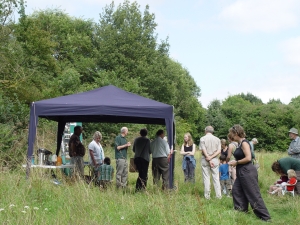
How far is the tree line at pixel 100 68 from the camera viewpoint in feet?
64.5

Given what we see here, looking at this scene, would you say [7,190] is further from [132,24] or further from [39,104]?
[132,24]

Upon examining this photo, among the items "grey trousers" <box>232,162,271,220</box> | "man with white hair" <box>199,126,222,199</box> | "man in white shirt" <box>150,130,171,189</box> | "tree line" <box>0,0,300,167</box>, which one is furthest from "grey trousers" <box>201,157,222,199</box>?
"tree line" <box>0,0,300,167</box>

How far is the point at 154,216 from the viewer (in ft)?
19.7

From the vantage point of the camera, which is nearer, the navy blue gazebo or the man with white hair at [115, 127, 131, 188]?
the navy blue gazebo

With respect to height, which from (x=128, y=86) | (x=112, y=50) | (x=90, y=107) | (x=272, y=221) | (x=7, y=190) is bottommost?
(x=272, y=221)

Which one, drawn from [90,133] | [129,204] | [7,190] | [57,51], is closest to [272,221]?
[129,204]

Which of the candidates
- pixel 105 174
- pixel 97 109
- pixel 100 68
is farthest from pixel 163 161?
pixel 100 68

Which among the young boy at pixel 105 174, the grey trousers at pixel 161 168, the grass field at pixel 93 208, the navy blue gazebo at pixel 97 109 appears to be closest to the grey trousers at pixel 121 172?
the young boy at pixel 105 174

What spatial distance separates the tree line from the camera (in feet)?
64.5

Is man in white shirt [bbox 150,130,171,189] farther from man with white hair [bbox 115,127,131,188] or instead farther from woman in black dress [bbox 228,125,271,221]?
woman in black dress [bbox 228,125,271,221]

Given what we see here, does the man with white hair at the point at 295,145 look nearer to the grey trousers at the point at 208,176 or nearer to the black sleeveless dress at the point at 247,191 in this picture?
the grey trousers at the point at 208,176

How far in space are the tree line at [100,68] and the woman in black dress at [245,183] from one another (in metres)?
6.50

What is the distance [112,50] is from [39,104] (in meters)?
27.0

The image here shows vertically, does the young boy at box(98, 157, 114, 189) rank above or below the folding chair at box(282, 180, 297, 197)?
above
